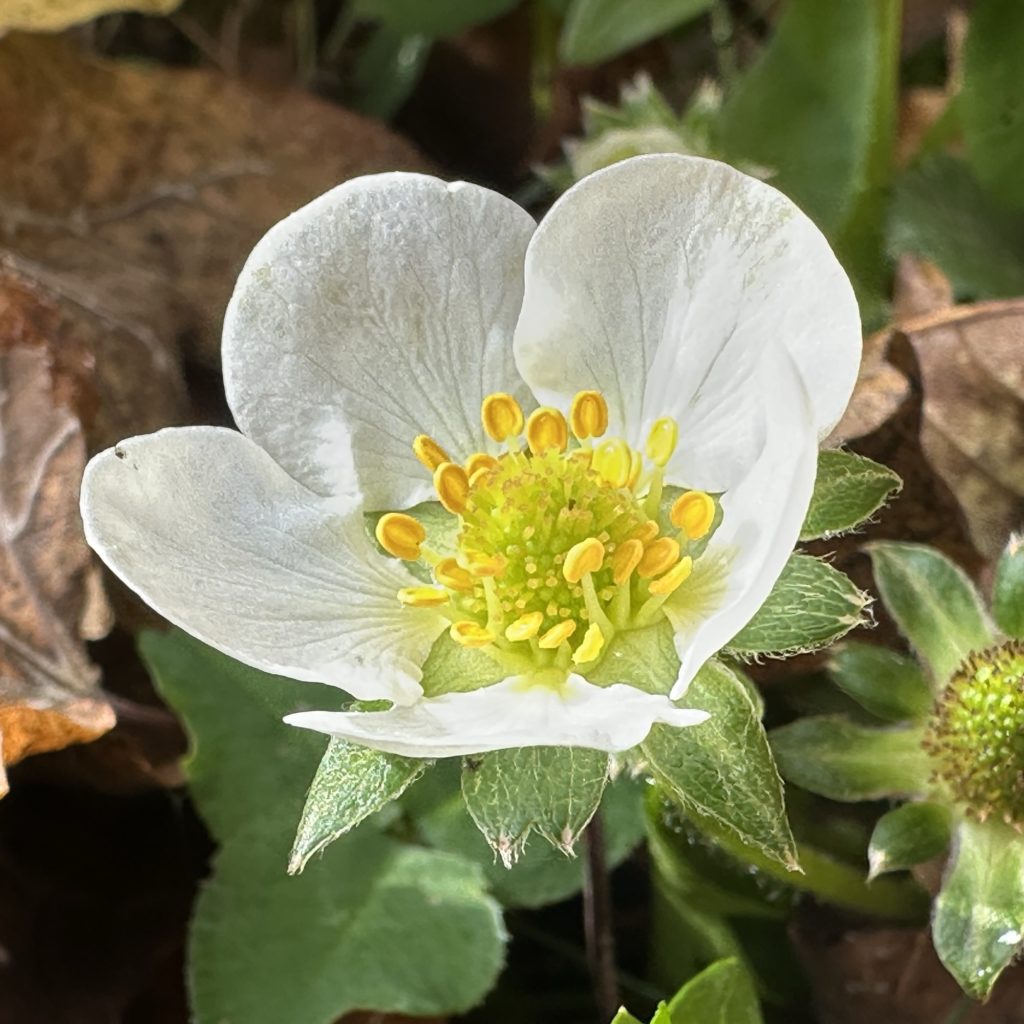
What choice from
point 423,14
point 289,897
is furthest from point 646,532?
point 423,14

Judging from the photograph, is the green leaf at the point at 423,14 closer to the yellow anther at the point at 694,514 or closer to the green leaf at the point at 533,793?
the yellow anther at the point at 694,514

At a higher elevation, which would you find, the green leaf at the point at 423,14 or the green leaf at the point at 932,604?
the green leaf at the point at 423,14

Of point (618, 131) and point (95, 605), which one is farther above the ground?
point (618, 131)

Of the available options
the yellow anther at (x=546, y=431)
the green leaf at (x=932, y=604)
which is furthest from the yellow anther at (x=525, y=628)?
the green leaf at (x=932, y=604)

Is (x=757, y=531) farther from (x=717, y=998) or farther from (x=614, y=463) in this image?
(x=717, y=998)

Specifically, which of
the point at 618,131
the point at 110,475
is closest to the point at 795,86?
the point at 618,131

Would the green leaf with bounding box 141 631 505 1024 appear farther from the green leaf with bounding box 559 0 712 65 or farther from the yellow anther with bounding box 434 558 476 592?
the green leaf with bounding box 559 0 712 65

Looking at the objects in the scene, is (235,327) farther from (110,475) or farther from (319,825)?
(319,825)
